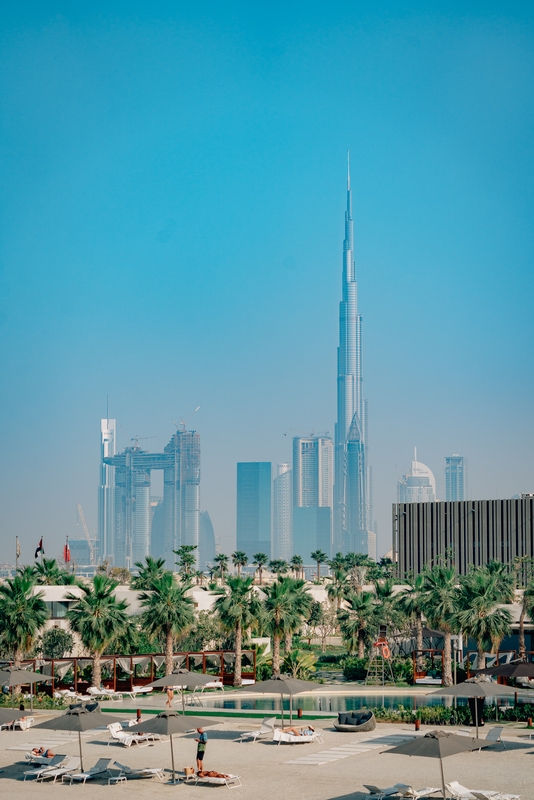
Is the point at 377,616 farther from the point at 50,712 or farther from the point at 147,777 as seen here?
the point at 147,777

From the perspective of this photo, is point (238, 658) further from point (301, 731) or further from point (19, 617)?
point (301, 731)

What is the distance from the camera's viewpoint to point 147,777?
1089 inches

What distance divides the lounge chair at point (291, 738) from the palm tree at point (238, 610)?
18134 millimetres

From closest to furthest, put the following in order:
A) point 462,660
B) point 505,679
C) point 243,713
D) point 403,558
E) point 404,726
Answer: point 404,726
point 243,713
point 505,679
point 462,660
point 403,558

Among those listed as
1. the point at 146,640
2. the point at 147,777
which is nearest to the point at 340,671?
the point at 146,640

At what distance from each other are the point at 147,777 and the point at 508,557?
4460 inches

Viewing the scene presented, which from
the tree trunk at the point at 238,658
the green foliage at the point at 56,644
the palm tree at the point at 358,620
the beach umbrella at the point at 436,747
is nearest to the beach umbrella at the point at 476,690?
the beach umbrella at the point at 436,747

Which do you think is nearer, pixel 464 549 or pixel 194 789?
pixel 194 789

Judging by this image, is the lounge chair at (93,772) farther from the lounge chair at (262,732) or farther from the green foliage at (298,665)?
the green foliage at (298,665)

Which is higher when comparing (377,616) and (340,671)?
(377,616)

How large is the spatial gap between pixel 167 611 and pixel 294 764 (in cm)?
1994

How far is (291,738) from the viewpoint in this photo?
1309 inches

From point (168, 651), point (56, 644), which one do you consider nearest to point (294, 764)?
point (168, 651)

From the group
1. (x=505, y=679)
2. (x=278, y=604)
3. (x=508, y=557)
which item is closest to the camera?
(x=505, y=679)
